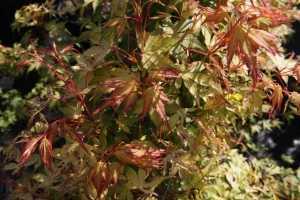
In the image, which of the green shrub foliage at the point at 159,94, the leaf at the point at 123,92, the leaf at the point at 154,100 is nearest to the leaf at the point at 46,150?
the green shrub foliage at the point at 159,94

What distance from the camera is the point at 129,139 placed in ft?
7.25

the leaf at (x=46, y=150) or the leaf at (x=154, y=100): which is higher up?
the leaf at (x=154, y=100)

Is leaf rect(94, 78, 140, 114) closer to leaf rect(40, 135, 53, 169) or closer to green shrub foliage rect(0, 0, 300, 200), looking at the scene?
green shrub foliage rect(0, 0, 300, 200)

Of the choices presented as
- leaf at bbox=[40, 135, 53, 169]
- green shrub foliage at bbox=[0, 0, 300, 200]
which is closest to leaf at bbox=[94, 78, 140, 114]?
green shrub foliage at bbox=[0, 0, 300, 200]

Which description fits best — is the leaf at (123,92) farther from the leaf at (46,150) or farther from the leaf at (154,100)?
the leaf at (46,150)

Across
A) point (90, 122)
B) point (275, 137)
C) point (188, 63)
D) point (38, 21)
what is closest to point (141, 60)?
point (188, 63)

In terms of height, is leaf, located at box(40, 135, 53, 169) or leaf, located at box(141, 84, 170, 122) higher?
leaf, located at box(141, 84, 170, 122)

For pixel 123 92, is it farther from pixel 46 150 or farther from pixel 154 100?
pixel 46 150

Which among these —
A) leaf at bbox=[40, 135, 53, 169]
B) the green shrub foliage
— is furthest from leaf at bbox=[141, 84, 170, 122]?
leaf at bbox=[40, 135, 53, 169]

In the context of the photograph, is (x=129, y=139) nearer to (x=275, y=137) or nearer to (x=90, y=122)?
(x=90, y=122)

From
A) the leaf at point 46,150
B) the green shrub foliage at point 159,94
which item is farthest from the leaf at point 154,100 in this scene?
the leaf at point 46,150

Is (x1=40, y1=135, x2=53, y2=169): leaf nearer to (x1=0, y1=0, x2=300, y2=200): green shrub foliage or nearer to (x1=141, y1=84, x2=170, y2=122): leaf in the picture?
(x1=0, y1=0, x2=300, y2=200): green shrub foliage

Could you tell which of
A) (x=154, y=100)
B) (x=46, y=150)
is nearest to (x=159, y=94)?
(x=154, y=100)

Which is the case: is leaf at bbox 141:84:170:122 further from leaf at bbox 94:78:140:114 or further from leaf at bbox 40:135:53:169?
leaf at bbox 40:135:53:169
